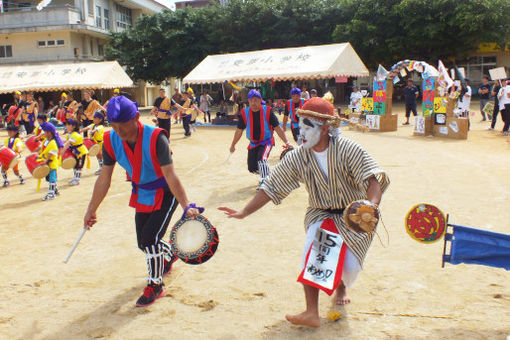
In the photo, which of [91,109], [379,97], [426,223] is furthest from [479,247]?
[379,97]

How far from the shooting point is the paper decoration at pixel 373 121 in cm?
1687

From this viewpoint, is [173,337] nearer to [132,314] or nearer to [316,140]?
[132,314]

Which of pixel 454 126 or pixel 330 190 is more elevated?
pixel 330 190

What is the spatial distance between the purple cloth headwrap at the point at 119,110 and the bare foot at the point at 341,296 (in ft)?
7.05

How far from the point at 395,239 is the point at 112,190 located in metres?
5.48

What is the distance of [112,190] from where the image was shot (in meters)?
8.62

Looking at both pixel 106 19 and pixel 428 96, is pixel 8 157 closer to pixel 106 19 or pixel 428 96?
pixel 428 96

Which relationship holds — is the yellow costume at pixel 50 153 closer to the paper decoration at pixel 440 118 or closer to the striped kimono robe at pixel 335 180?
the striped kimono robe at pixel 335 180

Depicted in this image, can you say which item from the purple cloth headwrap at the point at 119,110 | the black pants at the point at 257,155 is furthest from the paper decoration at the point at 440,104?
the purple cloth headwrap at the point at 119,110

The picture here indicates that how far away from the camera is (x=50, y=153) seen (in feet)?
26.3

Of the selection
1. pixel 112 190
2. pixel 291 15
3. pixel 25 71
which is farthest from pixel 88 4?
pixel 112 190

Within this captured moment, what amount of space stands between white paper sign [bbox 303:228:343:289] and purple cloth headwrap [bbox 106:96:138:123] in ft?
5.44

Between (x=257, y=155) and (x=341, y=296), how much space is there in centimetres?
427

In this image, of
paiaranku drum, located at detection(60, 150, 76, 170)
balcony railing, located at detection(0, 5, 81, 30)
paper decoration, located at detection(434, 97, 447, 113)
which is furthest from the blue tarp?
balcony railing, located at detection(0, 5, 81, 30)
